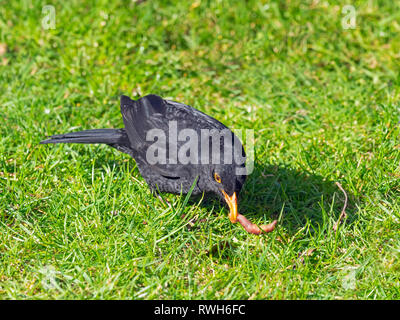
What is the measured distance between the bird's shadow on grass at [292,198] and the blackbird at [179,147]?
57cm

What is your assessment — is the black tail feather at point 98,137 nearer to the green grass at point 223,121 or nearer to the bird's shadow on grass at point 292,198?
the green grass at point 223,121

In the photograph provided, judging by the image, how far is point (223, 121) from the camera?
538 centimetres

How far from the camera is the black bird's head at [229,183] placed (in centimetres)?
364

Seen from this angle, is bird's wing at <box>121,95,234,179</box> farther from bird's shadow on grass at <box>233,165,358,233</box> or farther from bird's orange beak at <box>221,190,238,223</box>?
bird's shadow on grass at <box>233,165,358,233</box>

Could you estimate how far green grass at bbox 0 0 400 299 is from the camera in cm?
354

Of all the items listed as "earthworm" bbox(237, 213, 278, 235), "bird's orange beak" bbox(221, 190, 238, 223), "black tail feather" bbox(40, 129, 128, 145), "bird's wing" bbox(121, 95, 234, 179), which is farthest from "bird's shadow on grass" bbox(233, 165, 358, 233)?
"black tail feather" bbox(40, 129, 128, 145)

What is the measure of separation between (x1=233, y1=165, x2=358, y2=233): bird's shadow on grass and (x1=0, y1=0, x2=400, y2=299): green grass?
1cm

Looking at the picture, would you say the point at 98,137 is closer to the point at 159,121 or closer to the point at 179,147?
the point at 159,121

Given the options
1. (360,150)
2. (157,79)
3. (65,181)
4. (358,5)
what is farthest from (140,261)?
(358,5)

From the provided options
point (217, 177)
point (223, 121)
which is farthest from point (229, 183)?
point (223, 121)

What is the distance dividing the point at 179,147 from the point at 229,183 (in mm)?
661

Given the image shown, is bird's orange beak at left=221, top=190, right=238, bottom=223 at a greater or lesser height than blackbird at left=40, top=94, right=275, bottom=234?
lesser

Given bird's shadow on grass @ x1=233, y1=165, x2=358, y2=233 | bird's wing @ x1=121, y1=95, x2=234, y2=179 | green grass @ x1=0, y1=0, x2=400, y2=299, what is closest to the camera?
green grass @ x1=0, y1=0, x2=400, y2=299
